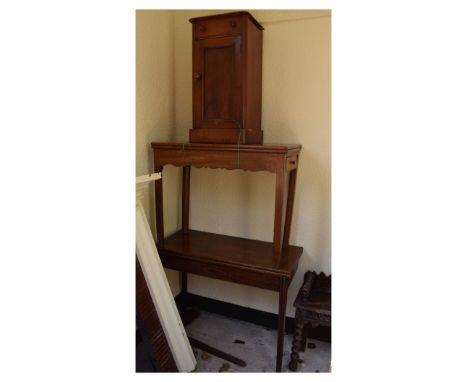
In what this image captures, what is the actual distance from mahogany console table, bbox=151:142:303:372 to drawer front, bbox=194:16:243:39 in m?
0.59

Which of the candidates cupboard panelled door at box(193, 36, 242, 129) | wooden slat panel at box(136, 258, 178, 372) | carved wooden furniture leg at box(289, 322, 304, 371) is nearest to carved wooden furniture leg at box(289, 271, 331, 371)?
carved wooden furniture leg at box(289, 322, 304, 371)

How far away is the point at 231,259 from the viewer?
1826 millimetres

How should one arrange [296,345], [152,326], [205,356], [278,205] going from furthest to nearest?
1. [205,356]
2. [296,345]
3. [278,205]
4. [152,326]

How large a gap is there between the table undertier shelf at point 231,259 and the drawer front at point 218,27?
1.20m

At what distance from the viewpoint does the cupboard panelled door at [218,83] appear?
1745mm

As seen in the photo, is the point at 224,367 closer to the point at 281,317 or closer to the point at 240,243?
the point at 281,317

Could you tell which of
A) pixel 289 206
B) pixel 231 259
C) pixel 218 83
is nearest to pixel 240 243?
pixel 231 259

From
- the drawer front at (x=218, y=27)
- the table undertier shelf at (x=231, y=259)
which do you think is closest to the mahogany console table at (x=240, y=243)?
the table undertier shelf at (x=231, y=259)

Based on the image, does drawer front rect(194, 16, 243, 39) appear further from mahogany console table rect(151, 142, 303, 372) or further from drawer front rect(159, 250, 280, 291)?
drawer front rect(159, 250, 280, 291)

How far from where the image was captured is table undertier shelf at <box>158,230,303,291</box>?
173cm

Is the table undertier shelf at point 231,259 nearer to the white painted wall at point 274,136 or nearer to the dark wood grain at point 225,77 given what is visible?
the white painted wall at point 274,136

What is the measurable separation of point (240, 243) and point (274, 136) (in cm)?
71
